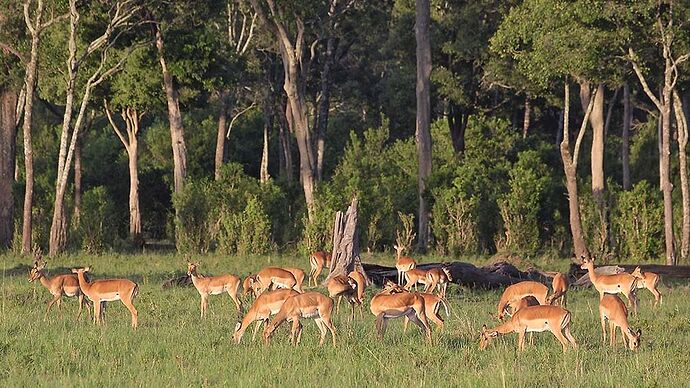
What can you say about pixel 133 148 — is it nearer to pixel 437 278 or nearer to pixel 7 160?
pixel 7 160

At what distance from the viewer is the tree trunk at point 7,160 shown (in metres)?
30.1

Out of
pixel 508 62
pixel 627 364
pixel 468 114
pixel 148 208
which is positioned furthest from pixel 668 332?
pixel 148 208

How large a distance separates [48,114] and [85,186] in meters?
12.1

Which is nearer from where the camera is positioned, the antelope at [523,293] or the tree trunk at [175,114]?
the antelope at [523,293]

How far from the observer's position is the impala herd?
12234 mm

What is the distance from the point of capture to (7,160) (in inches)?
1190

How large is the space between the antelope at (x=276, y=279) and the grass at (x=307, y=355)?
2.64ft

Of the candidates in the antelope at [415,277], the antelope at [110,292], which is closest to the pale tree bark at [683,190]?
the antelope at [415,277]

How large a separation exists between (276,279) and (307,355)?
5.14m

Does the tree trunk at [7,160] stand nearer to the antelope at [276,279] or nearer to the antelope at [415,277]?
the antelope at [276,279]

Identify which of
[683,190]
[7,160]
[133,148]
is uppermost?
[133,148]

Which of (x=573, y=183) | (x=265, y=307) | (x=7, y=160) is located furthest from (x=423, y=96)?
(x=265, y=307)

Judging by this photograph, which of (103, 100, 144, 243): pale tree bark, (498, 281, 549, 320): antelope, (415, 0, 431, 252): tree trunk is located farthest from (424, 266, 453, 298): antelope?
(103, 100, 144, 243): pale tree bark

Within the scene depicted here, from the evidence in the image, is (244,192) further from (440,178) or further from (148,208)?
(148,208)
